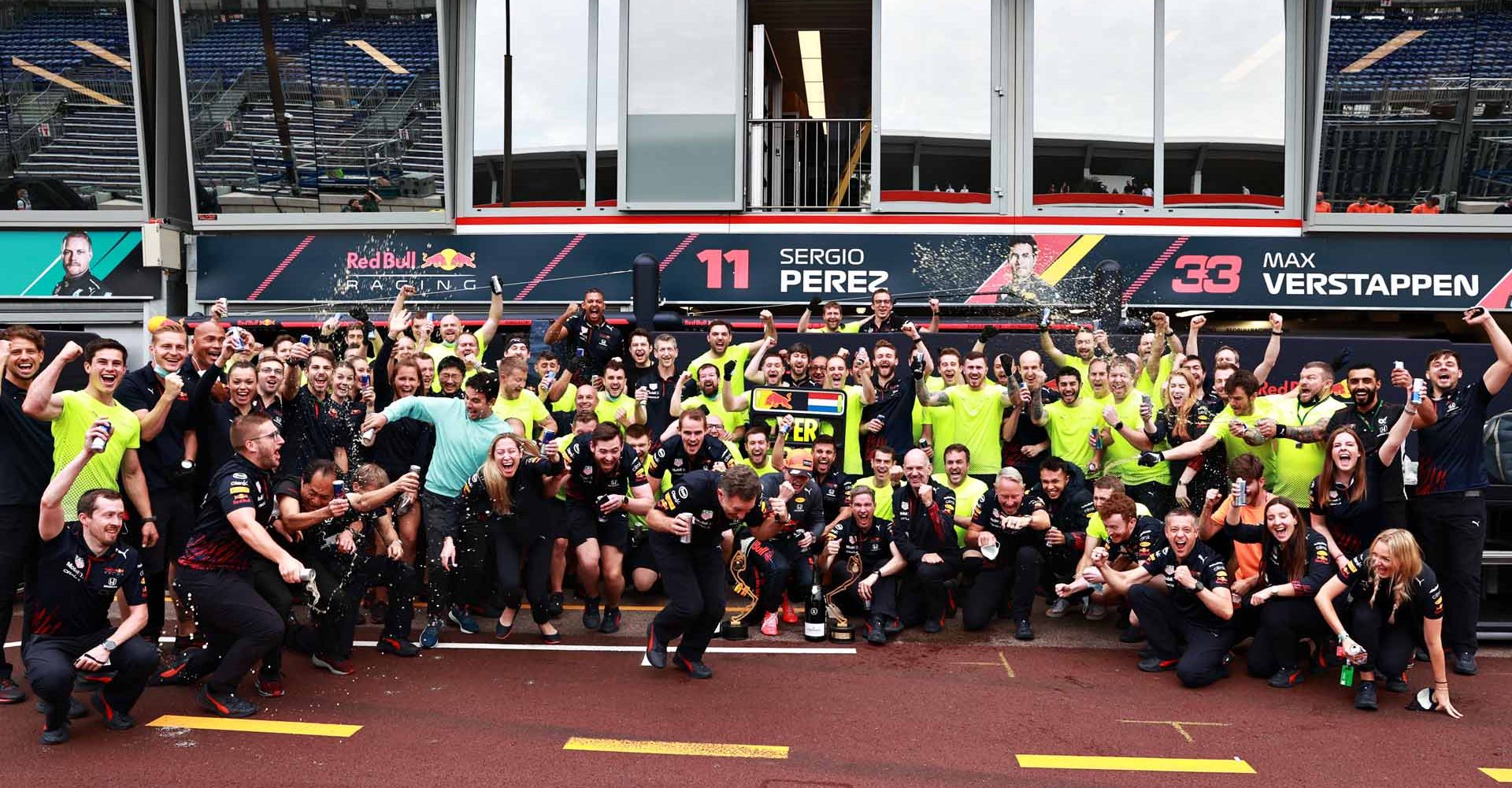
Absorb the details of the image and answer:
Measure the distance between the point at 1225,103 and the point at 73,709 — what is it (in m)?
14.2

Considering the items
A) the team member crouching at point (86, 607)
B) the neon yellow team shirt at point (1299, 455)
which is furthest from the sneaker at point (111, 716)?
the neon yellow team shirt at point (1299, 455)

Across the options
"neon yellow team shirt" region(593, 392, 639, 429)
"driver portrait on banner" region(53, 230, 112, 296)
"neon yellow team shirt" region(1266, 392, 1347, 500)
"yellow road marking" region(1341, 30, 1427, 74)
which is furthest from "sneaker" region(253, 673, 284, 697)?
"yellow road marking" region(1341, 30, 1427, 74)

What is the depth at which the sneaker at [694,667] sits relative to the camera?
7.66 m

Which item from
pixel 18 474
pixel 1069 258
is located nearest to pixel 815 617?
pixel 18 474

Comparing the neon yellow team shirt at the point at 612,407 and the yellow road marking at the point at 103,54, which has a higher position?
the yellow road marking at the point at 103,54

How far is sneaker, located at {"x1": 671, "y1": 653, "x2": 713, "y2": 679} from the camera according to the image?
766 centimetres

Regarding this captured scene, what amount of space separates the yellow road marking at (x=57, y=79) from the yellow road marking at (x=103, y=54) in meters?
0.49

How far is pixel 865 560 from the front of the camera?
349 inches

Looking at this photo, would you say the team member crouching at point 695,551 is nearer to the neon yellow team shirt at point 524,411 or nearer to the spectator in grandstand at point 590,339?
the neon yellow team shirt at point 524,411

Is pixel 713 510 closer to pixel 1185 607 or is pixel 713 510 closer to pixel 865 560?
pixel 865 560

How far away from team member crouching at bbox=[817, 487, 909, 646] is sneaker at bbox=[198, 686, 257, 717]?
13.3 ft

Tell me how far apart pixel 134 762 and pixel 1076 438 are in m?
6.95

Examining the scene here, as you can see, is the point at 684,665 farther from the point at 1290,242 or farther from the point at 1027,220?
the point at 1290,242

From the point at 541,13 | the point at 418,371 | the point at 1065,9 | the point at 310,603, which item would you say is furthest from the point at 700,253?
the point at 310,603
